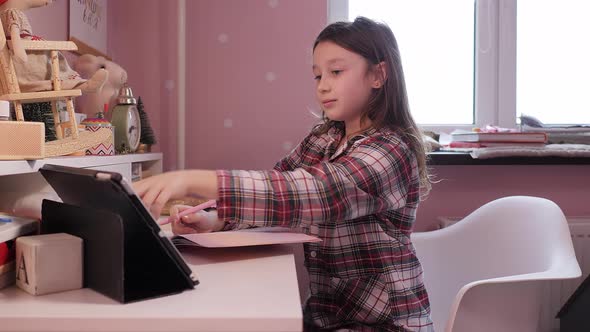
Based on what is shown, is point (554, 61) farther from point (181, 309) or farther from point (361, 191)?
point (181, 309)

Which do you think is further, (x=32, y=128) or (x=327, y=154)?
(x=327, y=154)

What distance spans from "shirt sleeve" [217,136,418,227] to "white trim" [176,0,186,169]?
3.27ft

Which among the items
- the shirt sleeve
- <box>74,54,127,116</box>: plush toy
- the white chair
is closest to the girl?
the shirt sleeve

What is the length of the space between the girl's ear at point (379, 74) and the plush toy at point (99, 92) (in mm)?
733

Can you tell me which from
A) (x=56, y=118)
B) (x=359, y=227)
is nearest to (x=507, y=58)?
(x=359, y=227)

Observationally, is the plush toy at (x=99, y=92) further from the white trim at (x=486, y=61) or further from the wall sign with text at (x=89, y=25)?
the white trim at (x=486, y=61)

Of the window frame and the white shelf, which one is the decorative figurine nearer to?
the white shelf

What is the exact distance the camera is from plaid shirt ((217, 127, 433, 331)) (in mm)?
736

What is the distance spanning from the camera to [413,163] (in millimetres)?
947

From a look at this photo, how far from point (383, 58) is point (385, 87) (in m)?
0.06

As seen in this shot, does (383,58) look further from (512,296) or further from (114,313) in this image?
(114,313)

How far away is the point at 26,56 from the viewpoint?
0.79 m

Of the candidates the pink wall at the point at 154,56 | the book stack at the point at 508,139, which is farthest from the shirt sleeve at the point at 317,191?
the pink wall at the point at 154,56

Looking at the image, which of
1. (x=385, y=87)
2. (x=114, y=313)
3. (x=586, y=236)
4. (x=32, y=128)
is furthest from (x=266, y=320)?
(x=586, y=236)
